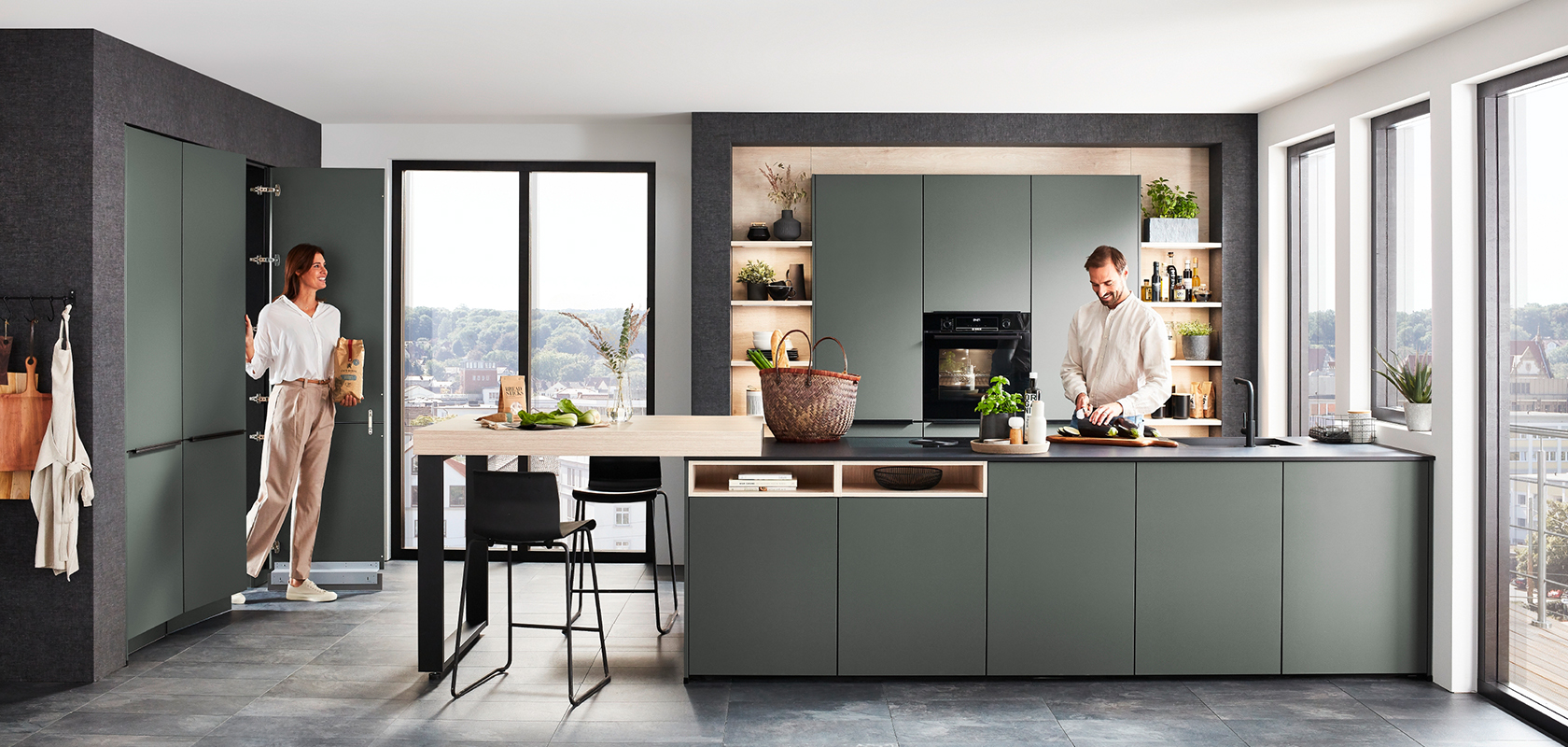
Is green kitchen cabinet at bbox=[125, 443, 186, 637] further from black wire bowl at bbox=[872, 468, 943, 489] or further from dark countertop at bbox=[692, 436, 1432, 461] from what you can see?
black wire bowl at bbox=[872, 468, 943, 489]

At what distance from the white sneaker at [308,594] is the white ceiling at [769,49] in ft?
8.62

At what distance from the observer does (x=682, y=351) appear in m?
5.79

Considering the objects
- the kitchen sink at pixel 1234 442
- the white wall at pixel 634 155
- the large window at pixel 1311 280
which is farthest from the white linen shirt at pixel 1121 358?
the white wall at pixel 634 155

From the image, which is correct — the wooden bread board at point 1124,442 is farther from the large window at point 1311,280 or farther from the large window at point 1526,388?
the large window at point 1311,280

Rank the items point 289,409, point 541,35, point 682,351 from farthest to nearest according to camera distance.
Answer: point 682,351 < point 289,409 < point 541,35

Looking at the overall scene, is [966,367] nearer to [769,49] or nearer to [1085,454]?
[1085,454]

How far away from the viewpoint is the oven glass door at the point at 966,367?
5.38 m

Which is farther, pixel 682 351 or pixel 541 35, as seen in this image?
pixel 682 351

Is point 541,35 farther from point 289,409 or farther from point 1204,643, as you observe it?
point 1204,643

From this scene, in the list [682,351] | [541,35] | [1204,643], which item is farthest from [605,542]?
[1204,643]

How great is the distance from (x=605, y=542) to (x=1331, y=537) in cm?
399

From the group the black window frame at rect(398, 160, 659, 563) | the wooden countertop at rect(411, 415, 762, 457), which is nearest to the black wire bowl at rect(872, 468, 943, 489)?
the wooden countertop at rect(411, 415, 762, 457)

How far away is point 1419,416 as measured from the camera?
388 cm

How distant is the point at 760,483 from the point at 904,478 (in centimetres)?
56
